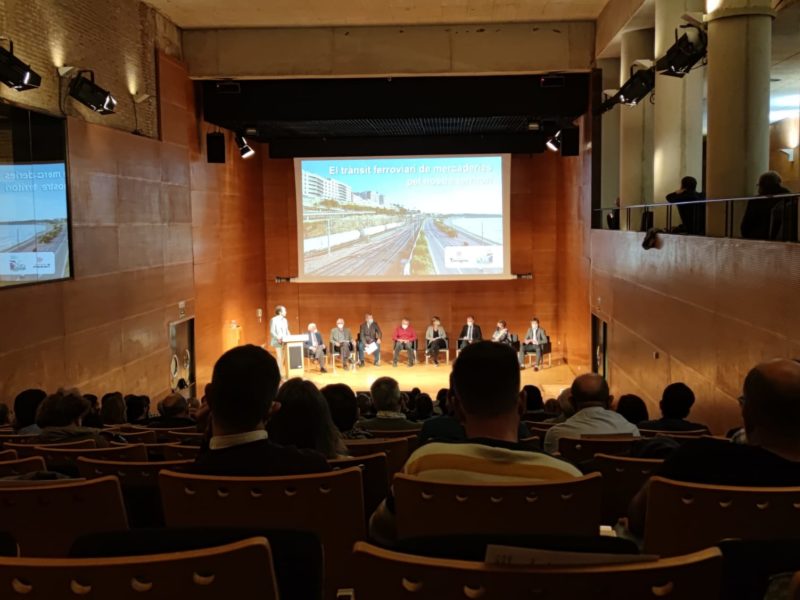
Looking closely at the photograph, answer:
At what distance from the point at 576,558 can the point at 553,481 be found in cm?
72

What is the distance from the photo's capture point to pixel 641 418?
219 inches

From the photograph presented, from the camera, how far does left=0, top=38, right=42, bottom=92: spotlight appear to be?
7070 millimetres

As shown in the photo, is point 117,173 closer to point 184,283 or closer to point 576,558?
point 184,283

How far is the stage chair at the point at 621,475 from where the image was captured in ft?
9.22

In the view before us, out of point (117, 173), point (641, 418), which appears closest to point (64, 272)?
point (117, 173)

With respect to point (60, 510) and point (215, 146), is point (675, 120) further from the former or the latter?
point (60, 510)

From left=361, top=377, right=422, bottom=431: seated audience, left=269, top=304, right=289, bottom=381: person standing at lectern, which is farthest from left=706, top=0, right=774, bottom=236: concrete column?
left=269, top=304, right=289, bottom=381: person standing at lectern

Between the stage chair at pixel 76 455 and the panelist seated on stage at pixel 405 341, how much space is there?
1292 centimetres

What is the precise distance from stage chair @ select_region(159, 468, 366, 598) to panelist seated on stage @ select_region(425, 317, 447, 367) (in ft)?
46.3

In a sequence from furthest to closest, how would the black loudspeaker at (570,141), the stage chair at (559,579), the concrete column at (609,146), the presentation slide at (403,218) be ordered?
the presentation slide at (403,218)
the black loudspeaker at (570,141)
the concrete column at (609,146)
the stage chair at (559,579)

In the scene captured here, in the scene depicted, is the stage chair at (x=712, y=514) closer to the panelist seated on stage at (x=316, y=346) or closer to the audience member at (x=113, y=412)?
the audience member at (x=113, y=412)

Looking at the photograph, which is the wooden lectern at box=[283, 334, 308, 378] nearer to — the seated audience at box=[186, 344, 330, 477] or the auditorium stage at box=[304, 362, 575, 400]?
the auditorium stage at box=[304, 362, 575, 400]

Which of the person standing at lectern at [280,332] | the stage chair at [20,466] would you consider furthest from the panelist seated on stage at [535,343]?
the stage chair at [20,466]

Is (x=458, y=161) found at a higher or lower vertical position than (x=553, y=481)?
higher
